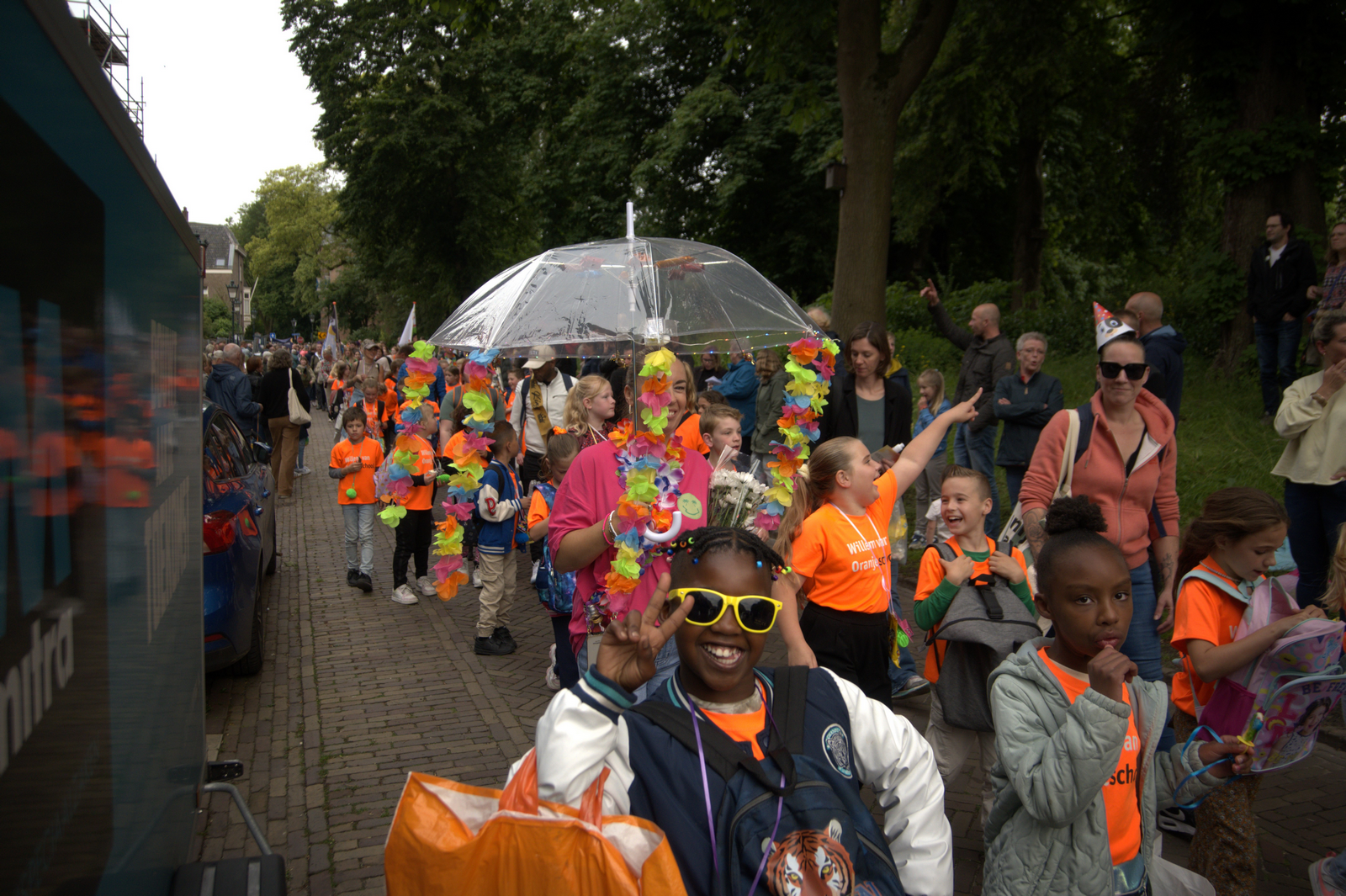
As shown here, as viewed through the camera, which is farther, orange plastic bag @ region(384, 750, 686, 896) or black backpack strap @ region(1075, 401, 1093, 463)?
black backpack strap @ region(1075, 401, 1093, 463)

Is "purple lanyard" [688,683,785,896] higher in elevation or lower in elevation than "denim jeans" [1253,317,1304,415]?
lower

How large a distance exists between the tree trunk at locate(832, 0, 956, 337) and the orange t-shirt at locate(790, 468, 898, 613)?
8.01 meters

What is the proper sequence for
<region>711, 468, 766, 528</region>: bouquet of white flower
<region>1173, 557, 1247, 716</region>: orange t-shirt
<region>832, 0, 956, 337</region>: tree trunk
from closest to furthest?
1. <region>1173, 557, 1247, 716</region>: orange t-shirt
2. <region>711, 468, 766, 528</region>: bouquet of white flower
3. <region>832, 0, 956, 337</region>: tree trunk

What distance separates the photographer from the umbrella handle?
11.6 ft

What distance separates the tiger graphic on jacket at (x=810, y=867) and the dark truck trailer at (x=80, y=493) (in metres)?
1.22

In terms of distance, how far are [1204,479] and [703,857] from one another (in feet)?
27.3

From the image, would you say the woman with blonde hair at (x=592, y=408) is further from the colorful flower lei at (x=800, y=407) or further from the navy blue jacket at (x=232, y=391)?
the navy blue jacket at (x=232, y=391)

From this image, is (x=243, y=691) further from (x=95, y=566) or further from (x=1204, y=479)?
(x=1204, y=479)

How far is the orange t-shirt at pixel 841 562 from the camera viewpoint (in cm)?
397

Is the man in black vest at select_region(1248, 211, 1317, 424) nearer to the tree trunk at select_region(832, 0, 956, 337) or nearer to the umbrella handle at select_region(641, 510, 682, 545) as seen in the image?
the tree trunk at select_region(832, 0, 956, 337)

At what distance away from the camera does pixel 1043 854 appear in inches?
103

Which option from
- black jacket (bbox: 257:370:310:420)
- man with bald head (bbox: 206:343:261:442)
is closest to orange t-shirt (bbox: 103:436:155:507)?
man with bald head (bbox: 206:343:261:442)

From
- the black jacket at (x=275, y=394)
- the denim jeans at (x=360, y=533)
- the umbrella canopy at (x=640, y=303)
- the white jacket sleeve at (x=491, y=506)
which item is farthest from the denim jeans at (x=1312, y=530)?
the black jacket at (x=275, y=394)

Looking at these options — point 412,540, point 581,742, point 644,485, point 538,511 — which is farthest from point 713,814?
point 412,540
